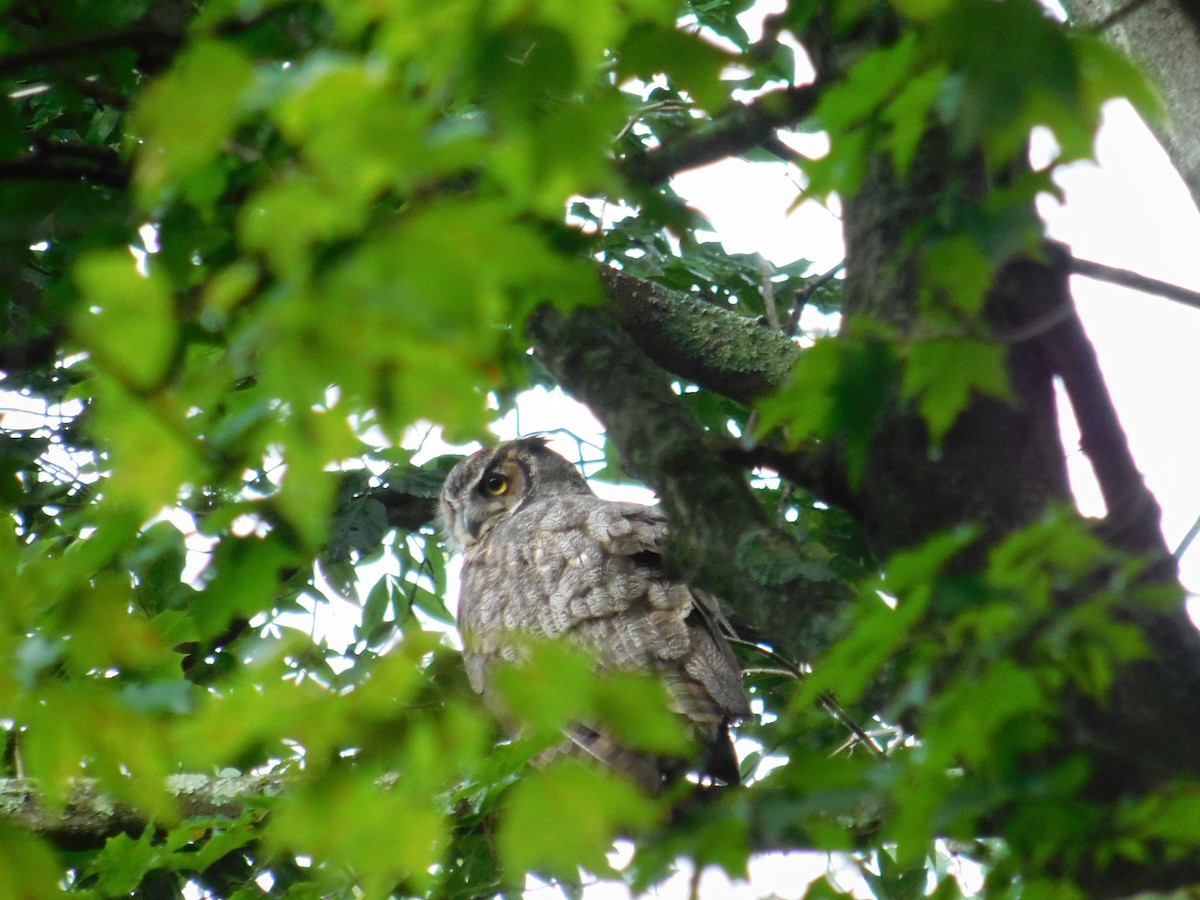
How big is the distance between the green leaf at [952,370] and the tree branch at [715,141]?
639 millimetres

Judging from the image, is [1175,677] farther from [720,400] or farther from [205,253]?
[720,400]

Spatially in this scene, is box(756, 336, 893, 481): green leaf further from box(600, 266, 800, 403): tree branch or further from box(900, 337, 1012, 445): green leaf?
box(600, 266, 800, 403): tree branch

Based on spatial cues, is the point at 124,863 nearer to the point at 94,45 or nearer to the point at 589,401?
the point at 589,401

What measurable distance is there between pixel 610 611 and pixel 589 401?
161 centimetres

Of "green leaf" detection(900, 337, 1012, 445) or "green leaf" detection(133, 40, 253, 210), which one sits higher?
"green leaf" detection(133, 40, 253, 210)

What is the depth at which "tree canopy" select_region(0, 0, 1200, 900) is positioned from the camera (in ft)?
3.07

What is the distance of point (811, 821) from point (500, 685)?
1.82ft

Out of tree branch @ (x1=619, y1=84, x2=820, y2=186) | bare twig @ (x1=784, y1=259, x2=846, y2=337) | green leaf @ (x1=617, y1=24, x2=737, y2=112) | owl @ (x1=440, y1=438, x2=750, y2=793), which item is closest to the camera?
green leaf @ (x1=617, y1=24, x2=737, y2=112)

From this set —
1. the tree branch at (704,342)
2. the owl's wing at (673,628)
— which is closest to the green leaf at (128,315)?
the tree branch at (704,342)

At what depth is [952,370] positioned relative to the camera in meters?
1.34

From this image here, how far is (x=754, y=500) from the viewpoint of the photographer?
6.98ft

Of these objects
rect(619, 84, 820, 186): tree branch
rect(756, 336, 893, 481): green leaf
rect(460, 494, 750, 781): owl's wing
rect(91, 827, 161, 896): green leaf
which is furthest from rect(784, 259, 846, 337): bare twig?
rect(91, 827, 161, 896): green leaf

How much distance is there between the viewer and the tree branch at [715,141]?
191 centimetres

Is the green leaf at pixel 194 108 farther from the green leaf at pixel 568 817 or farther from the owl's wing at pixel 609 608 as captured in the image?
the owl's wing at pixel 609 608
